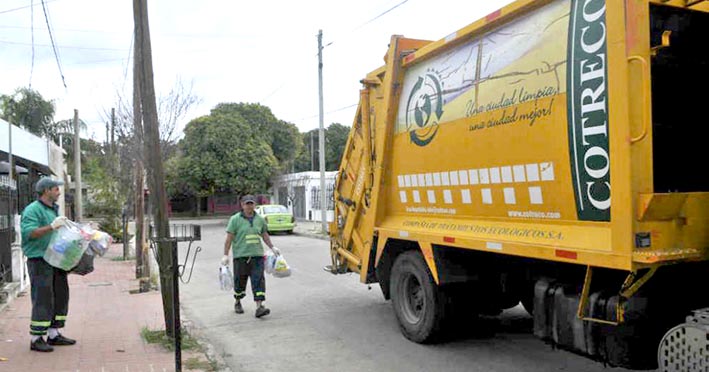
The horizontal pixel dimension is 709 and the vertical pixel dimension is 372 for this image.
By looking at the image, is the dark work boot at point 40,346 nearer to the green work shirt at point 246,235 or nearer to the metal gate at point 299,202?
the green work shirt at point 246,235

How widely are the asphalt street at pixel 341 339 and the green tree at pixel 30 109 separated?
96.7ft

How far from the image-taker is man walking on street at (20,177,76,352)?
19.4ft

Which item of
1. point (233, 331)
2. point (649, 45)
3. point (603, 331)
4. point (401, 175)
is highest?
point (649, 45)

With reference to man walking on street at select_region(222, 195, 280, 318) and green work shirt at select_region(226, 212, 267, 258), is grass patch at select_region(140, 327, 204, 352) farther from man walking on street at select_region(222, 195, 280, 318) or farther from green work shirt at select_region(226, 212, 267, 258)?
green work shirt at select_region(226, 212, 267, 258)

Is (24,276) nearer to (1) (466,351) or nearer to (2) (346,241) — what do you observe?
(2) (346,241)

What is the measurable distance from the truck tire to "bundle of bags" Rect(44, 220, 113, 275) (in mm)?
3229

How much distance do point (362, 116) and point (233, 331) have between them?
10.2 feet

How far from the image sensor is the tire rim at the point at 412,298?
21.4ft

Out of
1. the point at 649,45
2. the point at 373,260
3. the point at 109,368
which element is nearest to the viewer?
the point at 649,45

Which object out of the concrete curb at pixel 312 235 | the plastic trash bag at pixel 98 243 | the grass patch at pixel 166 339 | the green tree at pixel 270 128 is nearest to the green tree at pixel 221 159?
the green tree at pixel 270 128

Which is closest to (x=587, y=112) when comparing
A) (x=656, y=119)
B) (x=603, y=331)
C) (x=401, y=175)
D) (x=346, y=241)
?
(x=656, y=119)

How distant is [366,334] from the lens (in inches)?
274

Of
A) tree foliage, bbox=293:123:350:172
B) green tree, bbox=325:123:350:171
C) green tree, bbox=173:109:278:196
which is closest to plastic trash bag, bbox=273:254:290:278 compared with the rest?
green tree, bbox=173:109:278:196

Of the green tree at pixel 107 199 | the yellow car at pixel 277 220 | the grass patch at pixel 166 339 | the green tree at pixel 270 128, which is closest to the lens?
the grass patch at pixel 166 339
